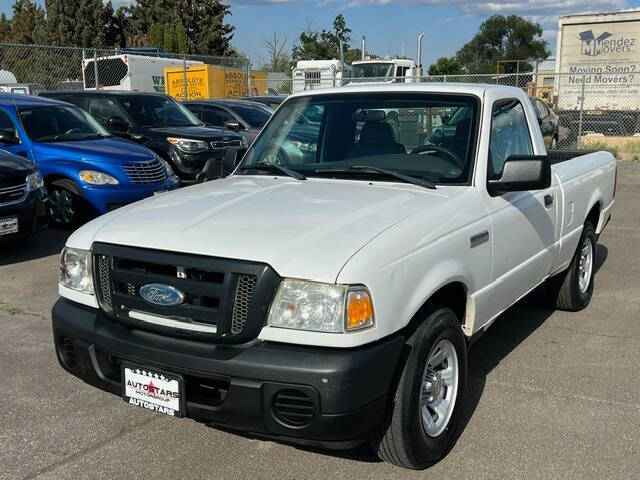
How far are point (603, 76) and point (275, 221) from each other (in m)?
20.0

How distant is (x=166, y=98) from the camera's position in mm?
12383

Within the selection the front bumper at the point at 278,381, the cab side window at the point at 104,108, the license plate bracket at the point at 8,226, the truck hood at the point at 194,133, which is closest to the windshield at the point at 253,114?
the truck hood at the point at 194,133

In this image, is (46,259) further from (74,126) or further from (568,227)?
(568,227)

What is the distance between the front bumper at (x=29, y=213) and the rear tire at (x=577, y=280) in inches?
213

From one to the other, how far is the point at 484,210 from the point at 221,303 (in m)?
1.63

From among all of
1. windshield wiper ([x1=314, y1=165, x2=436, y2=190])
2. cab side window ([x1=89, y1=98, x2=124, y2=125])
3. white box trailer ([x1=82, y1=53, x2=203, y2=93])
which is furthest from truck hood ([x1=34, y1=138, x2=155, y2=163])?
white box trailer ([x1=82, y1=53, x2=203, y2=93])

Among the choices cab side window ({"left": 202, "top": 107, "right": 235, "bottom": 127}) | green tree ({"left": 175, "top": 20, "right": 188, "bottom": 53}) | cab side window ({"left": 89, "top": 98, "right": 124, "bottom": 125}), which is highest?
green tree ({"left": 175, "top": 20, "right": 188, "bottom": 53})

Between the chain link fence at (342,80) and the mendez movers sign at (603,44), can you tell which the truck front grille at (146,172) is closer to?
the chain link fence at (342,80)

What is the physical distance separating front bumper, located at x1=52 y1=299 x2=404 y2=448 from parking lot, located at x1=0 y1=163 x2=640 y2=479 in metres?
0.55

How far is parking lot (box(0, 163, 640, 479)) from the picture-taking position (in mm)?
3230

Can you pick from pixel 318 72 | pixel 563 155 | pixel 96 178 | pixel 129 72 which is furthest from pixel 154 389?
pixel 318 72

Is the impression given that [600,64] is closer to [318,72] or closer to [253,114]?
[318,72]

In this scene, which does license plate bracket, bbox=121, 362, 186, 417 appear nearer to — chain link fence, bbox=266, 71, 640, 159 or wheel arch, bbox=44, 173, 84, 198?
wheel arch, bbox=44, 173, 84, 198

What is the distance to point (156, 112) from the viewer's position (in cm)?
1191
